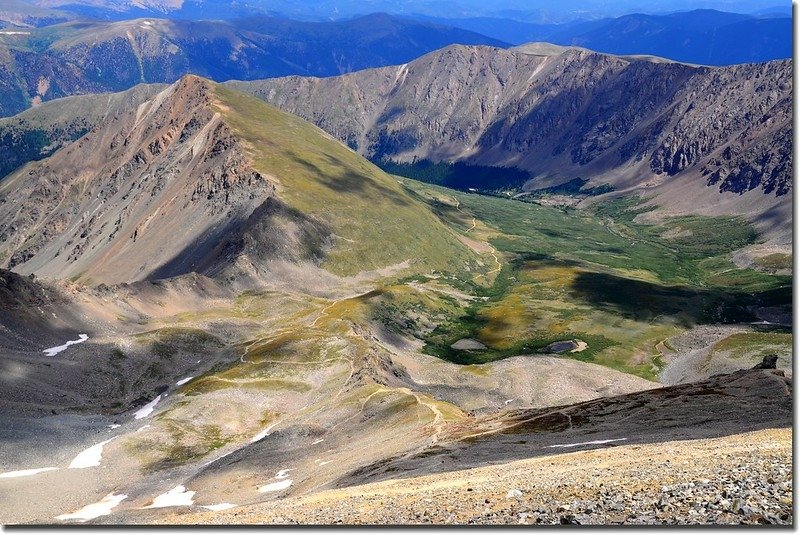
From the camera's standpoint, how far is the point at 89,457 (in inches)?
3900

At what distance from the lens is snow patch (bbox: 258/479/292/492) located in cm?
7975

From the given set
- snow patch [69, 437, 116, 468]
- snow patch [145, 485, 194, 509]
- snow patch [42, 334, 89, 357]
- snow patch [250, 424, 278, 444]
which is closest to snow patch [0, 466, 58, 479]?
snow patch [69, 437, 116, 468]

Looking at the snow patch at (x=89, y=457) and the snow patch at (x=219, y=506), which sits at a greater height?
the snow patch at (x=219, y=506)

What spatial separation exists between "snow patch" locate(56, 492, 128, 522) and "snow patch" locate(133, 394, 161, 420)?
117 ft

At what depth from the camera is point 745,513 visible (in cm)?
2888

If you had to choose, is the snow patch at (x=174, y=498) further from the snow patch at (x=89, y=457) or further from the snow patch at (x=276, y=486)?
the snow patch at (x=89, y=457)

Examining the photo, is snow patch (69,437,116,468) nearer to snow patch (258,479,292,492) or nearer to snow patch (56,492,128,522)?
snow patch (56,492,128,522)

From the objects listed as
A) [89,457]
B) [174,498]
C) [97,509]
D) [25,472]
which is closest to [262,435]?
[89,457]

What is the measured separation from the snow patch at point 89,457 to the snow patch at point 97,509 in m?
11.2

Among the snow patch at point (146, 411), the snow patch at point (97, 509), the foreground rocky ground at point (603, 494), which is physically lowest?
the snow patch at point (146, 411)

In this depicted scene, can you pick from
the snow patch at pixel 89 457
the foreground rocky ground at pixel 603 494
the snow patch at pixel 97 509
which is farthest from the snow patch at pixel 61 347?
the foreground rocky ground at pixel 603 494

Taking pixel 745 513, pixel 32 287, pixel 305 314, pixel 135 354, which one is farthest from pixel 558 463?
pixel 305 314

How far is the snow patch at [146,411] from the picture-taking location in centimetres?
12169

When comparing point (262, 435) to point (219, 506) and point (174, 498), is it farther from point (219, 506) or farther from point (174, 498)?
point (219, 506)
